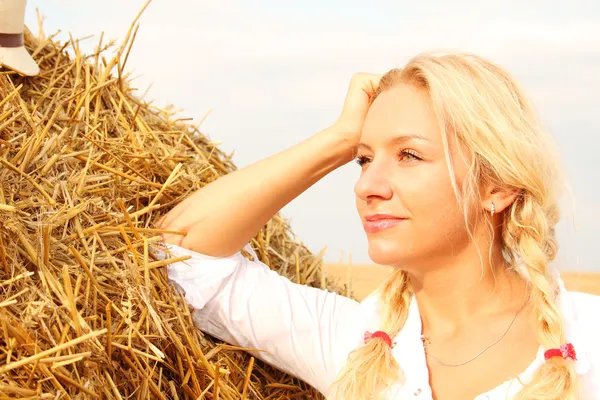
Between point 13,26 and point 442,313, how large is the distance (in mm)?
1900

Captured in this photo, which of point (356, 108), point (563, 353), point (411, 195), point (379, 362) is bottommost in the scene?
point (379, 362)

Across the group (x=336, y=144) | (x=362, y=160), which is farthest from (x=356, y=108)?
(x=362, y=160)

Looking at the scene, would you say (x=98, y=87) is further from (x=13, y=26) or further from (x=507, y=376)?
(x=507, y=376)

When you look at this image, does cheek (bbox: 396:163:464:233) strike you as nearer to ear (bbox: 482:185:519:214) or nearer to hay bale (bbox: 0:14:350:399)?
ear (bbox: 482:185:519:214)

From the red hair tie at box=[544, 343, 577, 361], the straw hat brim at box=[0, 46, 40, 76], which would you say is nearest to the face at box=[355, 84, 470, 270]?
the red hair tie at box=[544, 343, 577, 361]

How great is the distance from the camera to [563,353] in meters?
2.46

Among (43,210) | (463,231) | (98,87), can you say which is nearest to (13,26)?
(98,87)

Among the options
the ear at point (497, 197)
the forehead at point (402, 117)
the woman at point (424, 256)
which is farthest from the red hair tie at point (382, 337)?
the forehead at point (402, 117)

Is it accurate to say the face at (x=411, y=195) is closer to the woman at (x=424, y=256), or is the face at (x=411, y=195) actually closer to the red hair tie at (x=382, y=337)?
the woman at (x=424, y=256)

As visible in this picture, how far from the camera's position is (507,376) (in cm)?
251

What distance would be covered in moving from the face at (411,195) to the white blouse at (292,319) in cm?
36

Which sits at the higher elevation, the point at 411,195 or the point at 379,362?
the point at 411,195

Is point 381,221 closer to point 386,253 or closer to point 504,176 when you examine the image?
point 386,253

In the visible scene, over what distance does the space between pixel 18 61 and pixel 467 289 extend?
74.0 inches
